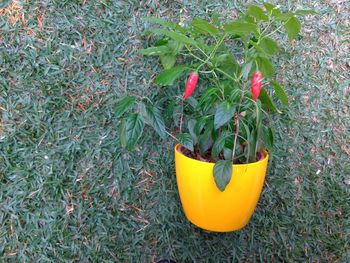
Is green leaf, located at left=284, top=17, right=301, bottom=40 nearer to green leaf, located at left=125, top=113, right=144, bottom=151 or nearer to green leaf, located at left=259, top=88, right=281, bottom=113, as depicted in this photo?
green leaf, located at left=259, top=88, right=281, bottom=113

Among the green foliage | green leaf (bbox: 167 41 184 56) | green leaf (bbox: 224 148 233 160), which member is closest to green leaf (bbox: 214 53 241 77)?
the green foliage

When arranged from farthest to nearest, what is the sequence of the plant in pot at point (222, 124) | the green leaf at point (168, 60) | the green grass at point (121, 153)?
the green grass at point (121, 153), the green leaf at point (168, 60), the plant in pot at point (222, 124)

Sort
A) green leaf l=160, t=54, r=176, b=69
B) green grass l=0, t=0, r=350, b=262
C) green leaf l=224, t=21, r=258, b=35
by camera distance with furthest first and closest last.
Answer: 1. green grass l=0, t=0, r=350, b=262
2. green leaf l=160, t=54, r=176, b=69
3. green leaf l=224, t=21, r=258, b=35

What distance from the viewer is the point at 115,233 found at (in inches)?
57.6

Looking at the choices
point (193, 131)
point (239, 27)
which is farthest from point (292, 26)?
point (193, 131)

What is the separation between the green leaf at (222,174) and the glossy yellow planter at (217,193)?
0.04 m

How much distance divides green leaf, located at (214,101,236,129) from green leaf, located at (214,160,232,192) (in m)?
0.11

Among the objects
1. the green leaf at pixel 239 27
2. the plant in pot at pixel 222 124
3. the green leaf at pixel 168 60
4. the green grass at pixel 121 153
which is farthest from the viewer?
the green grass at pixel 121 153

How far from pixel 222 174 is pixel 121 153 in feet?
1.46

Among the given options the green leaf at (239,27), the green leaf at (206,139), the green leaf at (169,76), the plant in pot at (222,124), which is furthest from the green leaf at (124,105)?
the green leaf at (239,27)

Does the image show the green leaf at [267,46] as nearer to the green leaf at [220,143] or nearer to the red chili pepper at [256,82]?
the red chili pepper at [256,82]

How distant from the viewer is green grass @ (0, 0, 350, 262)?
4.44 ft

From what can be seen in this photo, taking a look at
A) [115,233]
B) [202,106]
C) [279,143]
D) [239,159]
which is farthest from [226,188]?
[115,233]

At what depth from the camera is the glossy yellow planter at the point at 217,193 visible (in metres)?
1.18
